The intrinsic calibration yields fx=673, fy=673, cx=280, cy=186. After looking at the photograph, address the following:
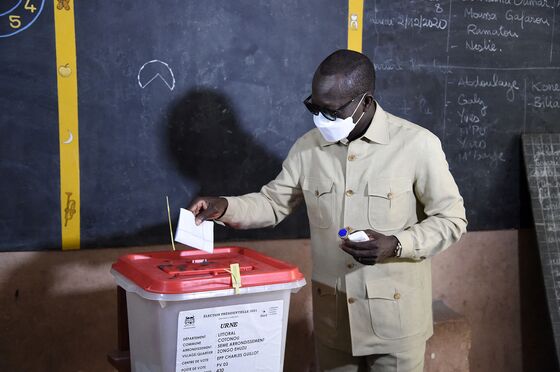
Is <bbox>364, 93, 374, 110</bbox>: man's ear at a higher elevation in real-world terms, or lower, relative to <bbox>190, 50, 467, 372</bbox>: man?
higher

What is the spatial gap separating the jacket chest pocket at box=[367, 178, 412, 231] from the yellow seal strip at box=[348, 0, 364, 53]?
1.11 meters

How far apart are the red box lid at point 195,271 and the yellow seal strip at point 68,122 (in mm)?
682

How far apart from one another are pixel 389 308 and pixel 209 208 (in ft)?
2.28

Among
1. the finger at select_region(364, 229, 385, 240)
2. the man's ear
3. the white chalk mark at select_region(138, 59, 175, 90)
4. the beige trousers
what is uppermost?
the white chalk mark at select_region(138, 59, 175, 90)

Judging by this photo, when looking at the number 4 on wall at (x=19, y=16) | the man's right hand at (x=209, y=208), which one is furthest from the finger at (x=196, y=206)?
the number 4 on wall at (x=19, y=16)

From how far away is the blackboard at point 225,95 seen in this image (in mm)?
2693

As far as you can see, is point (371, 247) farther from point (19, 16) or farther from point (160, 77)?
point (19, 16)

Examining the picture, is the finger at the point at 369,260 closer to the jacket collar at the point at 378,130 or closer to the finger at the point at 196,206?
the jacket collar at the point at 378,130

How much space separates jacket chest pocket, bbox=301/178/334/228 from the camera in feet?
7.65

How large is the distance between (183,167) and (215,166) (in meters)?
0.15

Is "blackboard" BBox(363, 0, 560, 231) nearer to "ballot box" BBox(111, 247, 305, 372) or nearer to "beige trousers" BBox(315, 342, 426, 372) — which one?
"beige trousers" BBox(315, 342, 426, 372)

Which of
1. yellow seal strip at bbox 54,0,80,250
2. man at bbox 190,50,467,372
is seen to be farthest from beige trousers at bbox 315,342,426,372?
yellow seal strip at bbox 54,0,80,250

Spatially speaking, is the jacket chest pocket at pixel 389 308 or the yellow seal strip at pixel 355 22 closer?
the jacket chest pocket at pixel 389 308

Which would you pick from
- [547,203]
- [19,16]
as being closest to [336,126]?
[19,16]
